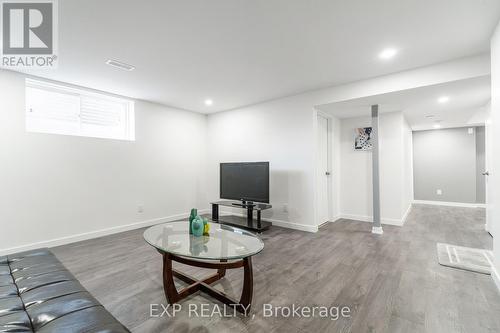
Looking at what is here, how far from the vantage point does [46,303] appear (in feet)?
4.04

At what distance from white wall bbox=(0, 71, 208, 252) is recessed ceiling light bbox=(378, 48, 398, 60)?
13.2ft

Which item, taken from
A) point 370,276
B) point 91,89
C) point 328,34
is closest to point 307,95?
point 328,34

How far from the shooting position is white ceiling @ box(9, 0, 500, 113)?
199cm

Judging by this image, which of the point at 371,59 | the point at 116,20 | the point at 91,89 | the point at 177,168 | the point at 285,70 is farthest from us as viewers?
the point at 177,168

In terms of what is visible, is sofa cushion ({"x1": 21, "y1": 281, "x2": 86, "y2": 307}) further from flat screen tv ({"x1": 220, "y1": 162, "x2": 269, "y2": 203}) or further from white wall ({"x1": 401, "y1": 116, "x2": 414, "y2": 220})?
white wall ({"x1": 401, "y1": 116, "x2": 414, "y2": 220})

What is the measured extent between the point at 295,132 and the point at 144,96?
2.90 m

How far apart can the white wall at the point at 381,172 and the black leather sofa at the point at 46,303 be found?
16.0ft

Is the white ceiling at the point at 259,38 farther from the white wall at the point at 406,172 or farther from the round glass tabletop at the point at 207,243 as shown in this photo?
the white wall at the point at 406,172

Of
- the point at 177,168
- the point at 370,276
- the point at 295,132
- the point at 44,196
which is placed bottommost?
the point at 370,276

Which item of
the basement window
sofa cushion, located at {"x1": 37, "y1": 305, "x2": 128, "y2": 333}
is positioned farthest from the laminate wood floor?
the basement window

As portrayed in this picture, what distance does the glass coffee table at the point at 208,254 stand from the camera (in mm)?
1873

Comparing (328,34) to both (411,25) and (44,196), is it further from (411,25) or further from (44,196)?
(44,196)

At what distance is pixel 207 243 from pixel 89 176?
9.52 feet

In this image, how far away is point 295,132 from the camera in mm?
4379
